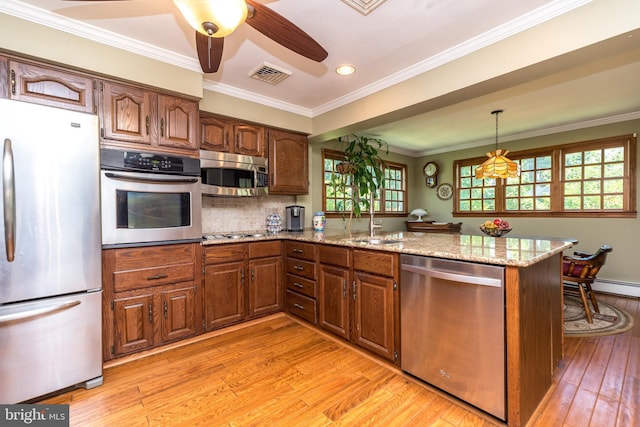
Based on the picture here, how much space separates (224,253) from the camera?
2682 mm

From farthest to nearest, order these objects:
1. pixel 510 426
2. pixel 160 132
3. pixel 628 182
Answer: pixel 628 182
pixel 160 132
pixel 510 426

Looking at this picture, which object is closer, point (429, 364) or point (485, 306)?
point (485, 306)

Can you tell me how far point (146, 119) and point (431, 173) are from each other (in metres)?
5.28

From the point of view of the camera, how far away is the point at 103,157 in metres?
2.05

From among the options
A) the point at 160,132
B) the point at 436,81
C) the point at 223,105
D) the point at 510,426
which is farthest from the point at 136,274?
the point at 436,81

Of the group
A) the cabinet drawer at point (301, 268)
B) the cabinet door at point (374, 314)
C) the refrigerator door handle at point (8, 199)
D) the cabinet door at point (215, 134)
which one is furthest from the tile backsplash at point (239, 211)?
the cabinet door at point (374, 314)

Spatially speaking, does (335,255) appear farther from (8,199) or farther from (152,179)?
(8,199)

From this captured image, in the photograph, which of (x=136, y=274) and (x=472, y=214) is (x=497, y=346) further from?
(x=472, y=214)

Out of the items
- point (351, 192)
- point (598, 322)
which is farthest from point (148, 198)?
point (598, 322)

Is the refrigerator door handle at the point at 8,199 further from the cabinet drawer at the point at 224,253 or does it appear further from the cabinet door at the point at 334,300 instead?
the cabinet door at the point at 334,300

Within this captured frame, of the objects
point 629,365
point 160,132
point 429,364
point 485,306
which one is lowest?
point 629,365

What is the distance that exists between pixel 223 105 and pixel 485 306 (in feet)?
9.41

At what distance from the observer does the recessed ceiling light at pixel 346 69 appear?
247cm

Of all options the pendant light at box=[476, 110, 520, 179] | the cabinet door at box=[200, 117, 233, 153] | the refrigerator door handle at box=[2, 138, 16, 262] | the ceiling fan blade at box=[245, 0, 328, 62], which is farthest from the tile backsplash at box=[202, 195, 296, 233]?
the pendant light at box=[476, 110, 520, 179]
